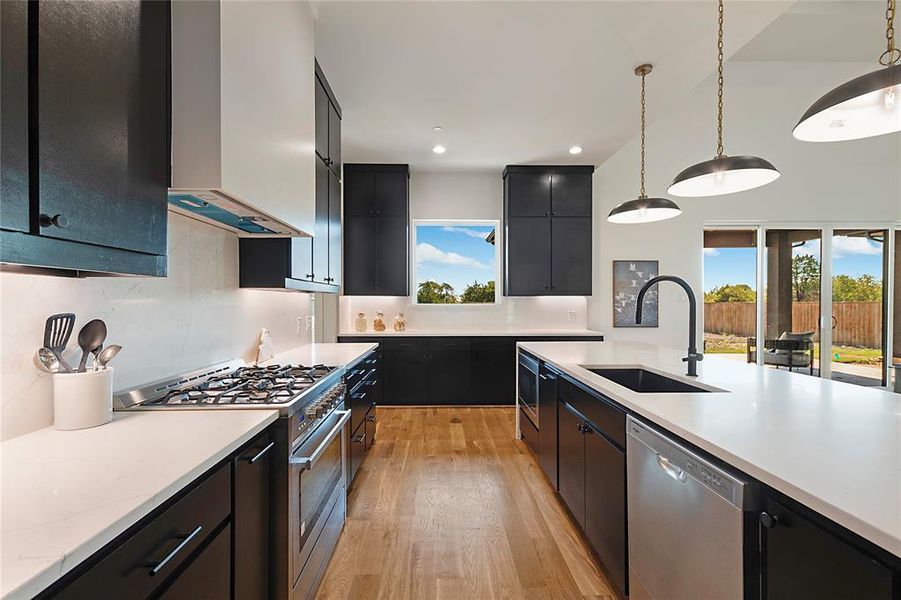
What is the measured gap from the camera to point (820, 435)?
1.12 m

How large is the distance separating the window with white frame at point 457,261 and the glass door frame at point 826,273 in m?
2.80

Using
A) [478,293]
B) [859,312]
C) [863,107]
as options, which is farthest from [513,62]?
[859,312]

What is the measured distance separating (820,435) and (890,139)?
681 cm

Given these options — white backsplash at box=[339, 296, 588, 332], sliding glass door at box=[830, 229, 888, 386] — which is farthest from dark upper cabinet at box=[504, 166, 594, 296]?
sliding glass door at box=[830, 229, 888, 386]

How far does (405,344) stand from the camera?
500 cm

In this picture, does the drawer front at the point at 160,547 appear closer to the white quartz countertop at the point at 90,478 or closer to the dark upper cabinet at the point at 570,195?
the white quartz countertop at the point at 90,478

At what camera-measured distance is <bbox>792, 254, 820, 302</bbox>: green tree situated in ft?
17.8

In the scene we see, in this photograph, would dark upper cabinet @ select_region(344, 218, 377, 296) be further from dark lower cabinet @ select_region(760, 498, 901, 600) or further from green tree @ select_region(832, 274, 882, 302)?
green tree @ select_region(832, 274, 882, 302)

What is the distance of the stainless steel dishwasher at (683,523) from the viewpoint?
40.2 inches

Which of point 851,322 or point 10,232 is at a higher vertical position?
point 10,232

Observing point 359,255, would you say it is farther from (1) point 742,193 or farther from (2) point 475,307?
(1) point 742,193

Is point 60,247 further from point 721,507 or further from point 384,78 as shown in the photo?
point 384,78

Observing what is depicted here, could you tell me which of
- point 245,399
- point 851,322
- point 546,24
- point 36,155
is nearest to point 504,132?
point 546,24

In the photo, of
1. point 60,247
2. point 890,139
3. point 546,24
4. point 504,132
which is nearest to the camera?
point 60,247
